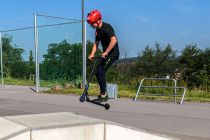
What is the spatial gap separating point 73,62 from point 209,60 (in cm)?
795

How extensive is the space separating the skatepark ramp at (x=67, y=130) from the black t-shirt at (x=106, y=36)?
1.55 meters

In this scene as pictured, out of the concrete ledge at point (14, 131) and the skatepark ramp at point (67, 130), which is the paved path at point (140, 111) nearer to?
the skatepark ramp at point (67, 130)

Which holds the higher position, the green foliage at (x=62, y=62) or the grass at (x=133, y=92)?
the green foliage at (x=62, y=62)

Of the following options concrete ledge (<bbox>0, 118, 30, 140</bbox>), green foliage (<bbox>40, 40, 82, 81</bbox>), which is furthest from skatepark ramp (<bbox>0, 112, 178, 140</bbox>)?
green foliage (<bbox>40, 40, 82, 81</bbox>)

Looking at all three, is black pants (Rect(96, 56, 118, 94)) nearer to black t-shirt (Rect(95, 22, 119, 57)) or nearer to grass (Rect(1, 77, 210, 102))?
black t-shirt (Rect(95, 22, 119, 57))

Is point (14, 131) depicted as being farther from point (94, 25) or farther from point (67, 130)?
point (94, 25)

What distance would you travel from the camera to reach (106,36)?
774 cm

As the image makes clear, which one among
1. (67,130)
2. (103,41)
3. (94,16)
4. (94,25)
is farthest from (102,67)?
(67,130)

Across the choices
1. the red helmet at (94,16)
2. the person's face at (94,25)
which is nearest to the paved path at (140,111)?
the person's face at (94,25)

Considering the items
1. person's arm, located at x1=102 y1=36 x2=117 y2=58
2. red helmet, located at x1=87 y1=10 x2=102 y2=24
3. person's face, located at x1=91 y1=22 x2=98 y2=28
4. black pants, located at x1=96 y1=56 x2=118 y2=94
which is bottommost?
black pants, located at x1=96 y1=56 x2=118 y2=94

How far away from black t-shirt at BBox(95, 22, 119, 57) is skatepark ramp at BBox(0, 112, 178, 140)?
1546 millimetres

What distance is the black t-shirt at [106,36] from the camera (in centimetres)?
770

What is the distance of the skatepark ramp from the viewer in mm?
6023

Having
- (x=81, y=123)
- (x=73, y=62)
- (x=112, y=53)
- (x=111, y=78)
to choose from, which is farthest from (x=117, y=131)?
(x=111, y=78)
